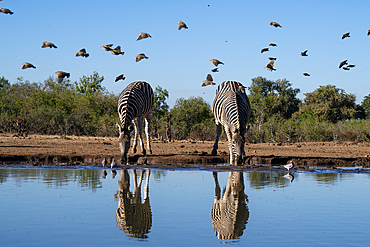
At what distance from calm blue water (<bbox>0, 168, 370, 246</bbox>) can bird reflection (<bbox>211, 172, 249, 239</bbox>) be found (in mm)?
13

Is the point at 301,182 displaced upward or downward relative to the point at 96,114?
downward

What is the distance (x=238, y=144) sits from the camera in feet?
44.3

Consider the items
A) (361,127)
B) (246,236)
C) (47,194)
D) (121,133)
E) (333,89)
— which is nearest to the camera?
(246,236)

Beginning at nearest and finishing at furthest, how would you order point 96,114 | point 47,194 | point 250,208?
point 250,208
point 47,194
point 96,114

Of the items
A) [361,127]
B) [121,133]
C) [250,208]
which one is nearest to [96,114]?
[361,127]

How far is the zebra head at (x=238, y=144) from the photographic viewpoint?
13.4 meters

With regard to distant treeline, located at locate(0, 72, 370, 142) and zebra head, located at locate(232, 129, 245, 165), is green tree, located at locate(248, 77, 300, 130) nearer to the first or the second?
distant treeline, located at locate(0, 72, 370, 142)

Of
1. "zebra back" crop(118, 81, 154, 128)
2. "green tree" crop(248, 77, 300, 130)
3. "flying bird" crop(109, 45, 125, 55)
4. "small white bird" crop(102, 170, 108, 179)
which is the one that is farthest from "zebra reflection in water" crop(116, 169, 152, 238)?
"green tree" crop(248, 77, 300, 130)

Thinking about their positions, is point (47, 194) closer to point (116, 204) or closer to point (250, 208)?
point (116, 204)

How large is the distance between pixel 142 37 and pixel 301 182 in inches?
257

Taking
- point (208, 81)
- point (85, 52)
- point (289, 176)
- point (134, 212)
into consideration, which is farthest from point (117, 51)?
point (134, 212)

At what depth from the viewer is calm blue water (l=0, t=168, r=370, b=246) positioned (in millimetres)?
6090

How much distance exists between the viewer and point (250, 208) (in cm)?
817

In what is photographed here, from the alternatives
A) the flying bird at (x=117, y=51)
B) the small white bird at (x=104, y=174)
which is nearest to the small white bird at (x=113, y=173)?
the small white bird at (x=104, y=174)
